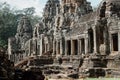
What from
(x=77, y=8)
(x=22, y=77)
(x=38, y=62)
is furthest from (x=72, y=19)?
(x=22, y=77)

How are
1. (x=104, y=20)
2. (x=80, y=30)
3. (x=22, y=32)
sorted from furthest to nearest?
(x=22, y=32) < (x=80, y=30) < (x=104, y=20)

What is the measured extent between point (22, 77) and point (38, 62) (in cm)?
2152

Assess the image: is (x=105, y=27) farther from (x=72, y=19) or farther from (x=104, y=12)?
(x=72, y=19)

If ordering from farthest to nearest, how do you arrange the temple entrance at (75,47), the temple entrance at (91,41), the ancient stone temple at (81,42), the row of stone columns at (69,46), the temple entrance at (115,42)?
the temple entrance at (75,47) → the row of stone columns at (69,46) → the temple entrance at (91,41) → the temple entrance at (115,42) → the ancient stone temple at (81,42)

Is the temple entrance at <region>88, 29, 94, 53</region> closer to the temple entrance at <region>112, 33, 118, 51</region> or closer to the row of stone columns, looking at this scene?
the row of stone columns

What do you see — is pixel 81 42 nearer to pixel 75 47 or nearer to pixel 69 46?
pixel 75 47

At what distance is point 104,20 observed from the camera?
3005 centimetres

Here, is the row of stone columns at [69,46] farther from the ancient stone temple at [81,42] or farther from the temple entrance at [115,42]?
the temple entrance at [115,42]

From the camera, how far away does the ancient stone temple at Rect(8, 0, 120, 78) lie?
89.9 feet

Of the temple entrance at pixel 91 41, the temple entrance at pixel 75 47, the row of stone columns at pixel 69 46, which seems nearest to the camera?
the temple entrance at pixel 91 41

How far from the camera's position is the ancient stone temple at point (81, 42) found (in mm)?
27406

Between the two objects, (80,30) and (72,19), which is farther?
(72,19)

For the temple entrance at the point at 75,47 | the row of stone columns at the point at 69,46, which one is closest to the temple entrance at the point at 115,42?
the row of stone columns at the point at 69,46

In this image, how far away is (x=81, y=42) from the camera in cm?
3544
